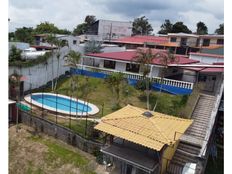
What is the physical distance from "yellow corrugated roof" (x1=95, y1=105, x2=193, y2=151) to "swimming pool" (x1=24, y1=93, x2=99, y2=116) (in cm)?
706

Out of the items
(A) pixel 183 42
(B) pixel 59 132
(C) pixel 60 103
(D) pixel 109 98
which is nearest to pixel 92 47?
(D) pixel 109 98

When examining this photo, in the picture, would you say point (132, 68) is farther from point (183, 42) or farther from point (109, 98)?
point (183, 42)

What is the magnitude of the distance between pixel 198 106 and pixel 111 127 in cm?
965

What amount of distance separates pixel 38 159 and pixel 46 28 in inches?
2156

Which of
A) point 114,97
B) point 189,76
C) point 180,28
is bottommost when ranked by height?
point 114,97

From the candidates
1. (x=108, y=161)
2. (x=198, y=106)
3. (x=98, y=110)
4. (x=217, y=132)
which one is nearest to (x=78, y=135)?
(x=108, y=161)

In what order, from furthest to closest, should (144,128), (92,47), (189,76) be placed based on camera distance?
(92,47)
(189,76)
(144,128)

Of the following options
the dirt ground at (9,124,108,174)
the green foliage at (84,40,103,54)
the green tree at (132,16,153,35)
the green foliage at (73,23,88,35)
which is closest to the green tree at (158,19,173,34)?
the green tree at (132,16,153,35)

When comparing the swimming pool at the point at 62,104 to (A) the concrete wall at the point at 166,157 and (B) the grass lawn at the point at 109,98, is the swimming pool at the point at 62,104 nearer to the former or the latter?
(B) the grass lawn at the point at 109,98

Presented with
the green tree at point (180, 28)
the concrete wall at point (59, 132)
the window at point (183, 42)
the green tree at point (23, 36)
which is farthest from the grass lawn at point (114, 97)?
the green tree at point (180, 28)

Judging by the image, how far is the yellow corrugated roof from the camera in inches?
469

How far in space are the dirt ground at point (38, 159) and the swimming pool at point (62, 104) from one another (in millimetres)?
3888

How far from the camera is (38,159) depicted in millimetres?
15055

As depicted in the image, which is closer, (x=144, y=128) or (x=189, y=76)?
(x=144, y=128)
